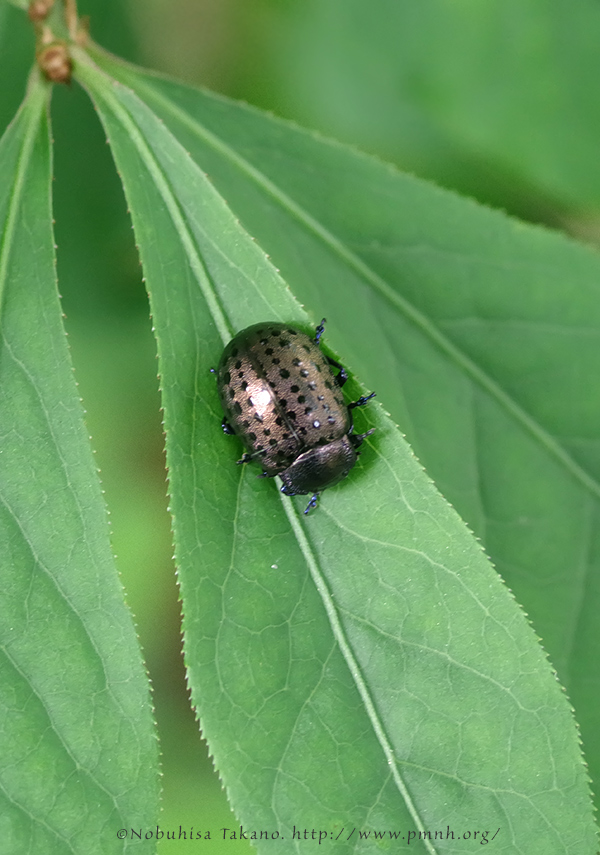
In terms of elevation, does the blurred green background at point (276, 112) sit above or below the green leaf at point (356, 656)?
above

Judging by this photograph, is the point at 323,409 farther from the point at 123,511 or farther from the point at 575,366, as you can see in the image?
the point at 123,511

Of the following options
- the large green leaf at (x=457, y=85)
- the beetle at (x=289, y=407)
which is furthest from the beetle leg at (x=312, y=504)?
the large green leaf at (x=457, y=85)

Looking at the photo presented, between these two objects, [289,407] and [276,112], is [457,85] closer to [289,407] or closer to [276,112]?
[276,112]

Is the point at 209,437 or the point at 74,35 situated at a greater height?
the point at 74,35

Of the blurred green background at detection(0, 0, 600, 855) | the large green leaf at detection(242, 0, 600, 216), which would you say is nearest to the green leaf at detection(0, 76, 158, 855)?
the blurred green background at detection(0, 0, 600, 855)

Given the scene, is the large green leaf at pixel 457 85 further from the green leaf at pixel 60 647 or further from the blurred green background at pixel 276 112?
the green leaf at pixel 60 647

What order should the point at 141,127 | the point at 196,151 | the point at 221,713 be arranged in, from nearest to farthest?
the point at 221,713, the point at 141,127, the point at 196,151

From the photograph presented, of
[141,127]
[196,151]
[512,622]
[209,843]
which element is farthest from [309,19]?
[209,843]
